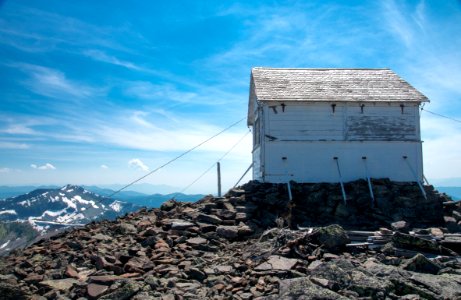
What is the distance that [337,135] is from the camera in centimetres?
2142

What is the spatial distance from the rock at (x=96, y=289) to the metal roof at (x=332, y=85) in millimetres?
13921

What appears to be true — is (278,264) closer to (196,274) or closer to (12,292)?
(196,274)

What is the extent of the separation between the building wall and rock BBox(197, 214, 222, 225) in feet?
19.1

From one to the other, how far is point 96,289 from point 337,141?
51.7 feet

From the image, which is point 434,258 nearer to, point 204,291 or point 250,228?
point 250,228

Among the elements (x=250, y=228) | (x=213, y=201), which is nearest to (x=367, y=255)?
(x=250, y=228)

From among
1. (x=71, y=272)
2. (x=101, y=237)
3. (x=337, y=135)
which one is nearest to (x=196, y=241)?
(x=101, y=237)

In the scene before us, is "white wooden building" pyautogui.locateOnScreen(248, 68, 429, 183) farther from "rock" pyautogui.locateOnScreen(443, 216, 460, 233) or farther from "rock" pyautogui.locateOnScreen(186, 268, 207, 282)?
"rock" pyautogui.locateOnScreen(186, 268, 207, 282)

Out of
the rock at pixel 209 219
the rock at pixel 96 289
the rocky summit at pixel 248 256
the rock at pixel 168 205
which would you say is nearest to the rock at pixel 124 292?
the rocky summit at pixel 248 256

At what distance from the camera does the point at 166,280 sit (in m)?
10.1

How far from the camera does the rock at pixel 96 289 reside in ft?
30.5

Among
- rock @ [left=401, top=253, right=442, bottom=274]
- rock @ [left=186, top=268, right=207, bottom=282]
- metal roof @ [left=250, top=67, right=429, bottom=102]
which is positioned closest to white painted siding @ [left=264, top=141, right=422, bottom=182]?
metal roof @ [left=250, top=67, right=429, bottom=102]

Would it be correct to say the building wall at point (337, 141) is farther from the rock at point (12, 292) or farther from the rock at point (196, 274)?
the rock at point (12, 292)

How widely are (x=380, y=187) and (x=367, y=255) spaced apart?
910cm
